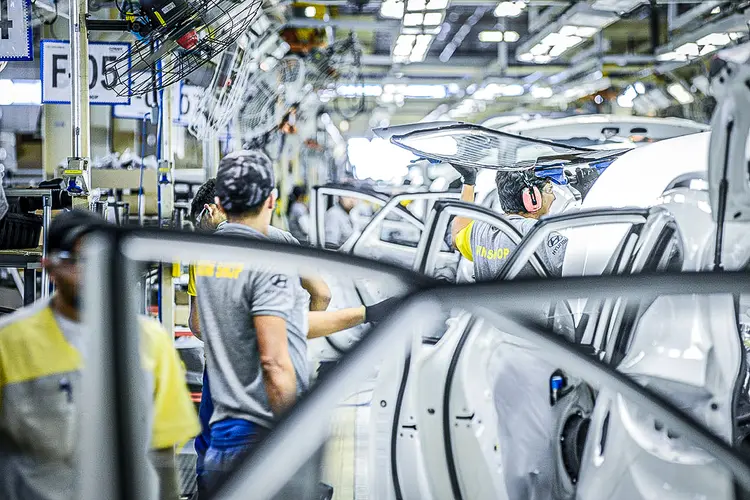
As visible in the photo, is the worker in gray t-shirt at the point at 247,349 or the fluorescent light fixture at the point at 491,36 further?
the fluorescent light fixture at the point at 491,36

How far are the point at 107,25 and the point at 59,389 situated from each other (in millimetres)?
3445

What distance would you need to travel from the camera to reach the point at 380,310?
3.65 feet

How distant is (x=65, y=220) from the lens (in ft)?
4.05

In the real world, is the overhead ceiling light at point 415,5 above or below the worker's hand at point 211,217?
above

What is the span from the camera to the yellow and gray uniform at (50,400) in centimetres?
117

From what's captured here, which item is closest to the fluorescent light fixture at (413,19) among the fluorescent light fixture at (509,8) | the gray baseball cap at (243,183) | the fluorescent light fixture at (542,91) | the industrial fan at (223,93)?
the fluorescent light fixture at (509,8)

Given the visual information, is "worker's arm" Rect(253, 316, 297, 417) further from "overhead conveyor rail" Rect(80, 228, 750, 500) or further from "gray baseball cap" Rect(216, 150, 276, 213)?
"gray baseball cap" Rect(216, 150, 276, 213)

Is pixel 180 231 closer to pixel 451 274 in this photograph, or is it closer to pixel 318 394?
pixel 318 394

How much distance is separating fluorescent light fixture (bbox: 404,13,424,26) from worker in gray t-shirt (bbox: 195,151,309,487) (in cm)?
574

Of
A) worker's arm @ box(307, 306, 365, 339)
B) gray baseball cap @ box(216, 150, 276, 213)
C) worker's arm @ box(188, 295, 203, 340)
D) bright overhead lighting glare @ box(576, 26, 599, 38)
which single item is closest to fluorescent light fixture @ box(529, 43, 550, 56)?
bright overhead lighting glare @ box(576, 26, 599, 38)

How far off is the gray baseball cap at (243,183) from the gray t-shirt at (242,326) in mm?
690

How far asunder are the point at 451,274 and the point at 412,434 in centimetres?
167

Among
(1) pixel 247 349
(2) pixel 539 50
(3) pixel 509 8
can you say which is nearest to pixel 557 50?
(2) pixel 539 50

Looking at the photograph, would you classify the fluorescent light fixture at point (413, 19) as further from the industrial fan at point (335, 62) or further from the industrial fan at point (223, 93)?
the industrial fan at point (223, 93)
